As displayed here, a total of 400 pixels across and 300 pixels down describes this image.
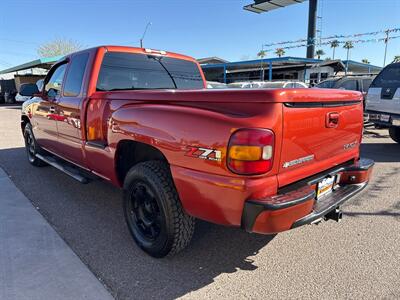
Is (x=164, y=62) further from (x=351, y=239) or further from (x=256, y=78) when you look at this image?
(x=256, y=78)

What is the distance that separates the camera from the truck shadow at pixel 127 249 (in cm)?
245

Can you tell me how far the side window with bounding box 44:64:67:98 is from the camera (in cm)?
428

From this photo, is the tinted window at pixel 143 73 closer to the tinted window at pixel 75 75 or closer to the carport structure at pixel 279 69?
the tinted window at pixel 75 75

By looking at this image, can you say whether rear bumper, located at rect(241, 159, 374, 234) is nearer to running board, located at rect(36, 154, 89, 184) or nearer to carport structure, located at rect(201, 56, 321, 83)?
running board, located at rect(36, 154, 89, 184)

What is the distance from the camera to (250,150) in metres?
1.99

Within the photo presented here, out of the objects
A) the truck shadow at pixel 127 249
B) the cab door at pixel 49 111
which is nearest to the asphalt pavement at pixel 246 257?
the truck shadow at pixel 127 249

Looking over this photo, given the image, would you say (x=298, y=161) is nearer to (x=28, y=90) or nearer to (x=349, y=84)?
(x=28, y=90)

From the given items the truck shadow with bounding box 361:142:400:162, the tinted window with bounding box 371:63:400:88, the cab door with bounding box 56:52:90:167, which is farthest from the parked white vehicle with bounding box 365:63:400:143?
the cab door with bounding box 56:52:90:167

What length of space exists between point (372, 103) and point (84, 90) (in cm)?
Result: 649

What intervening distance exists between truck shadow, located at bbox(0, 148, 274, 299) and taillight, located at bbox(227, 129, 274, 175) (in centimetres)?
108

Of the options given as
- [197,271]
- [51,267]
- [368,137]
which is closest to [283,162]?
[197,271]

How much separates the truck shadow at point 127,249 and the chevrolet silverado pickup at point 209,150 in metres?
0.18

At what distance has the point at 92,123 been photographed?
3.35m

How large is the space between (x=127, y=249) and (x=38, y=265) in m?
0.76
